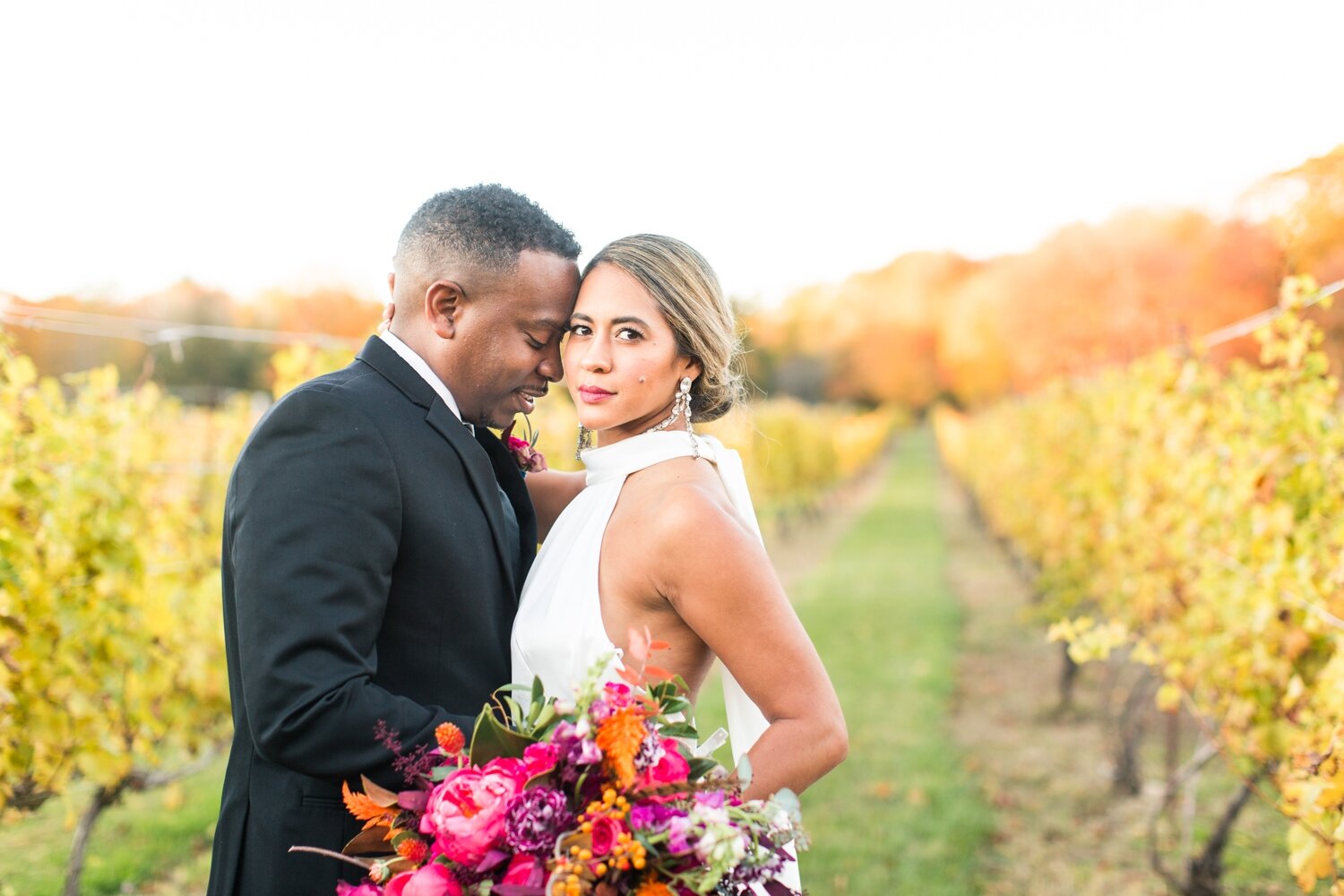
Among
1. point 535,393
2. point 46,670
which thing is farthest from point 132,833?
point 535,393

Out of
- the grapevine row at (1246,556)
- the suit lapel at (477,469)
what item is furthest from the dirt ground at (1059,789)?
the suit lapel at (477,469)

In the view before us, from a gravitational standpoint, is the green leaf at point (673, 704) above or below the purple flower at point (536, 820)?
above

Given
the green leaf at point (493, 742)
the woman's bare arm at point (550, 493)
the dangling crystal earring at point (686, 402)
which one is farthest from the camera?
the woman's bare arm at point (550, 493)

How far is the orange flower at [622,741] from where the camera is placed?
1.48 metres

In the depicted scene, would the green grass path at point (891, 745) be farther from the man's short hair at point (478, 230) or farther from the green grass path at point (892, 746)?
the man's short hair at point (478, 230)

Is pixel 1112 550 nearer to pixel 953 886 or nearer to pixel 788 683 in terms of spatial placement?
pixel 953 886

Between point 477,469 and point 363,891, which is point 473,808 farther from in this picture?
point 477,469

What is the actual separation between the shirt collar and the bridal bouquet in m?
0.83

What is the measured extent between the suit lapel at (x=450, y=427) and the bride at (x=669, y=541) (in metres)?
0.21

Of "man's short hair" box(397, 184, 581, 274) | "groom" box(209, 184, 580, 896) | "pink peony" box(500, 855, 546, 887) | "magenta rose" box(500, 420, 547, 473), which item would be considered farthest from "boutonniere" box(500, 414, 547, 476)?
"pink peony" box(500, 855, 546, 887)

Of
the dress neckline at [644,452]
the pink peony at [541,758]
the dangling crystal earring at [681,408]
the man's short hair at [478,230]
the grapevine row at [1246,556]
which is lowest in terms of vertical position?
the grapevine row at [1246,556]

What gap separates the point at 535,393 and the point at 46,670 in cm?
244

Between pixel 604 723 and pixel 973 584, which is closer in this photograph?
pixel 604 723

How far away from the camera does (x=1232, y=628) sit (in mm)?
4398
